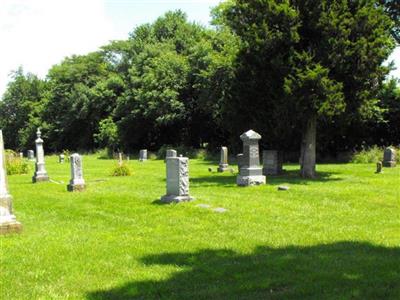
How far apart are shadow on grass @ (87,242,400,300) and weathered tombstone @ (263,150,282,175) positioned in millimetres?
14026

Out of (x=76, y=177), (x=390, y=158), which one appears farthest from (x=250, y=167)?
(x=390, y=158)

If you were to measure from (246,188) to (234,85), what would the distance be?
620cm

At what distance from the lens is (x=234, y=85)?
21156mm

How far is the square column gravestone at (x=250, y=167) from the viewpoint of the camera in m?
17.2

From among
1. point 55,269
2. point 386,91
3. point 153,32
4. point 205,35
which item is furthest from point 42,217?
point 153,32

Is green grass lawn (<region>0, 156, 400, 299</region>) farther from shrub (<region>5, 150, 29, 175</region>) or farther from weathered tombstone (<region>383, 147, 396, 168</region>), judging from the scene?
shrub (<region>5, 150, 29, 175</region>)

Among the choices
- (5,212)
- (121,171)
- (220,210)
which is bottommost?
(220,210)

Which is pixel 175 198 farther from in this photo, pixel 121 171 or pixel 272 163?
pixel 121 171

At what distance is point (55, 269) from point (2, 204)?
9.45 ft

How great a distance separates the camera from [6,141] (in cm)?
7869

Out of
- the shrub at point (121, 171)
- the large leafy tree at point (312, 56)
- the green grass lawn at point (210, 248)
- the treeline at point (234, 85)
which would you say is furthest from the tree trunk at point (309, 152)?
the shrub at point (121, 171)

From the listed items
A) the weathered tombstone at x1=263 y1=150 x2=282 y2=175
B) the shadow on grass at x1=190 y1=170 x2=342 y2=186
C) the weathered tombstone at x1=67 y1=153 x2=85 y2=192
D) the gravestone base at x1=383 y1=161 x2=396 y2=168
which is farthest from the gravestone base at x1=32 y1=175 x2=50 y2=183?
the gravestone base at x1=383 y1=161 x2=396 y2=168

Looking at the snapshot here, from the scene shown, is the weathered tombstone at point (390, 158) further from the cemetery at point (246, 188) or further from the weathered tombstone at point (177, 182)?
the weathered tombstone at point (177, 182)

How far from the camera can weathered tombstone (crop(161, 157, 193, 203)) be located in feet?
42.2
